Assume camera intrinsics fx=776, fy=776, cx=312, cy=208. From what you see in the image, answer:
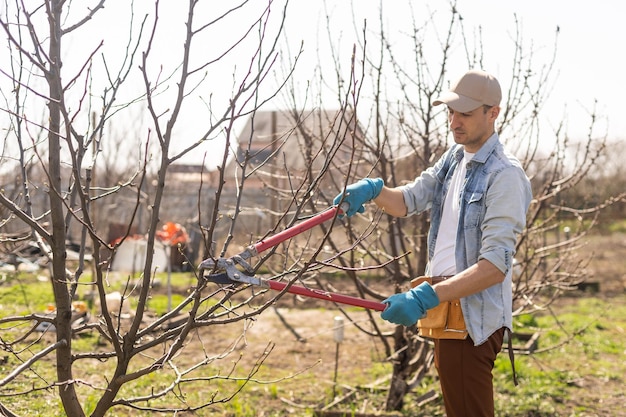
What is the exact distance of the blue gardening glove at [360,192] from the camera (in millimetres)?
3186

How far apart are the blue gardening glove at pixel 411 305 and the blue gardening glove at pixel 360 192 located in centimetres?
50

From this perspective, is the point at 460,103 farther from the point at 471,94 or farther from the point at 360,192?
the point at 360,192

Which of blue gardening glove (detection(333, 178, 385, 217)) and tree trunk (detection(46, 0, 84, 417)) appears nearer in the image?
tree trunk (detection(46, 0, 84, 417))

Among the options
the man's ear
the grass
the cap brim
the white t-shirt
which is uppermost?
the cap brim

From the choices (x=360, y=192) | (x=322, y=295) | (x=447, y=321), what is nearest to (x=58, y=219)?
(x=322, y=295)

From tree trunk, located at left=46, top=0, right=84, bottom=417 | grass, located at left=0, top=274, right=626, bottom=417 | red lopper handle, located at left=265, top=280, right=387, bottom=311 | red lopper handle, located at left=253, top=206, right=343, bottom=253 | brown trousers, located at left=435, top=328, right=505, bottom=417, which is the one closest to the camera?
tree trunk, located at left=46, top=0, right=84, bottom=417

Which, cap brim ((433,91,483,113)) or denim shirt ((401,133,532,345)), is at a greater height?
cap brim ((433,91,483,113))

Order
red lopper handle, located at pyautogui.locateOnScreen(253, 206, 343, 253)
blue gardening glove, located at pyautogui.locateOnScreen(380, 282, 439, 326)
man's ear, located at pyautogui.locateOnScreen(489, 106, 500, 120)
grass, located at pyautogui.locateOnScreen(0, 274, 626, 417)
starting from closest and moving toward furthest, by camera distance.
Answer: red lopper handle, located at pyautogui.locateOnScreen(253, 206, 343, 253), blue gardening glove, located at pyautogui.locateOnScreen(380, 282, 439, 326), man's ear, located at pyautogui.locateOnScreen(489, 106, 500, 120), grass, located at pyautogui.locateOnScreen(0, 274, 626, 417)

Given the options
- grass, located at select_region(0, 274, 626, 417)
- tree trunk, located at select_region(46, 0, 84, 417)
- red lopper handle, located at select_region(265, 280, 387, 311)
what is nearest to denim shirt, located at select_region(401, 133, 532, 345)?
red lopper handle, located at select_region(265, 280, 387, 311)

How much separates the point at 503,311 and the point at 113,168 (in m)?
13.3

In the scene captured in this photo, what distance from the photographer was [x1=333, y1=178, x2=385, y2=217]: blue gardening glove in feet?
10.5

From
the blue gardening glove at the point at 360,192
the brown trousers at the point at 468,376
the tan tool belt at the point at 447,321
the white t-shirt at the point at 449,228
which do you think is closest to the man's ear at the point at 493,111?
the white t-shirt at the point at 449,228

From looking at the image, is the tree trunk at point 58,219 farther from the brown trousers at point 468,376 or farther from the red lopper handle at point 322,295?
the brown trousers at point 468,376

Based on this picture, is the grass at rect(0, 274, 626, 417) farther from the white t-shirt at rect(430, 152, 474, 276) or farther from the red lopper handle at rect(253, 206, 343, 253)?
the red lopper handle at rect(253, 206, 343, 253)
